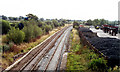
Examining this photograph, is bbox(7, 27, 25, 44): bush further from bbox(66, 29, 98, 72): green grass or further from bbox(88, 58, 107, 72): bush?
bbox(88, 58, 107, 72): bush

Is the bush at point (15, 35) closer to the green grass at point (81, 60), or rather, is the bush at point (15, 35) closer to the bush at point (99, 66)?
the green grass at point (81, 60)

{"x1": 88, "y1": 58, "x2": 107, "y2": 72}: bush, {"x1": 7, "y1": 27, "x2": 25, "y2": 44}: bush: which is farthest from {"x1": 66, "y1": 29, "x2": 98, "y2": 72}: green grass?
{"x1": 7, "y1": 27, "x2": 25, "y2": 44}: bush

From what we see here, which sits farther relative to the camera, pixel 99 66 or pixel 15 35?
pixel 15 35

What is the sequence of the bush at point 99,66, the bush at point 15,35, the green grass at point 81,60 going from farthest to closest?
the bush at point 15,35, the green grass at point 81,60, the bush at point 99,66

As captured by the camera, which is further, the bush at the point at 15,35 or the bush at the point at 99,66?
the bush at the point at 15,35

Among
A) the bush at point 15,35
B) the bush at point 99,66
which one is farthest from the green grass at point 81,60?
the bush at point 15,35

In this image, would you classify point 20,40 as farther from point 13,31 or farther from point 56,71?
point 56,71

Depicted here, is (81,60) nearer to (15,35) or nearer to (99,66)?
(99,66)

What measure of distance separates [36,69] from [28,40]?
48.9 feet

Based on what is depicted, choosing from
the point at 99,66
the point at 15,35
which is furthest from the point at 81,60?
the point at 15,35

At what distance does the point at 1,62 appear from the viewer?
1232cm

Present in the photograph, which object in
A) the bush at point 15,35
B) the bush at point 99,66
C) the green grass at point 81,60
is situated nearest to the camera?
the bush at point 99,66

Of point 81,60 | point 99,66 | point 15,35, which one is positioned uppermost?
point 15,35

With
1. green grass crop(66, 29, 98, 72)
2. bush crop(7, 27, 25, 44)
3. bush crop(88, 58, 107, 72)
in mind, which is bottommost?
green grass crop(66, 29, 98, 72)
